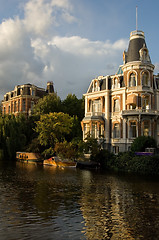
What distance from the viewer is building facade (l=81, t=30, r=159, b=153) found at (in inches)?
1608

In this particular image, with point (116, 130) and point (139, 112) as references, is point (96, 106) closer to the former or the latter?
point (116, 130)

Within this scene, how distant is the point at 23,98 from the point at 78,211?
55688 millimetres

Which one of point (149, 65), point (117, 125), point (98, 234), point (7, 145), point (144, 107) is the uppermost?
point (149, 65)

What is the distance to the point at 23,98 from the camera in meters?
67.3

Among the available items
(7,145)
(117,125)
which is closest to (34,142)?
(7,145)

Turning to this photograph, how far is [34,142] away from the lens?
49.5 m

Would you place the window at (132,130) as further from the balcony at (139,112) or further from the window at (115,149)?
the window at (115,149)

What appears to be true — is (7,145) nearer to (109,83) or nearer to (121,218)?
(109,83)

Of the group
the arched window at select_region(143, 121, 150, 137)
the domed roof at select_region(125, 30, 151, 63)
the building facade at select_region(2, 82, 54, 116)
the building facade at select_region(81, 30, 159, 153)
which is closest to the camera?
the building facade at select_region(81, 30, 159, 153)

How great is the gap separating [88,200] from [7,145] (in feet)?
118

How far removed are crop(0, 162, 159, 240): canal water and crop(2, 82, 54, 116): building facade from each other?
4533 centimetres

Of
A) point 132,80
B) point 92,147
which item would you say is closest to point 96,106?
point 132,80

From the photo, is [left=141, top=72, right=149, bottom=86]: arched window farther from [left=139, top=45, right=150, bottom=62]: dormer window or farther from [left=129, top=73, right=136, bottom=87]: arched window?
[left=139, top=45, right=150, bottom=62]: dormer window

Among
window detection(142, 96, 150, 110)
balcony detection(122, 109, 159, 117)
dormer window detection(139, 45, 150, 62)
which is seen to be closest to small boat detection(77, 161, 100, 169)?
balcony detection(122, 109, 159, 117)
